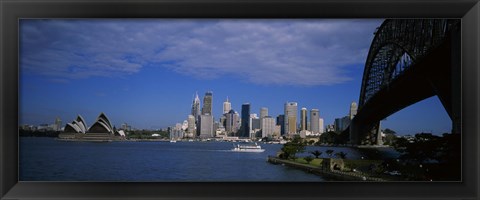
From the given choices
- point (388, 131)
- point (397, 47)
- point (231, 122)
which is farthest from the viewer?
point (397, 47)

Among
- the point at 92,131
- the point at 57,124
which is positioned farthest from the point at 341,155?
the point at 57,124

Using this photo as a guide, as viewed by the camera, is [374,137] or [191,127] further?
[374,137]

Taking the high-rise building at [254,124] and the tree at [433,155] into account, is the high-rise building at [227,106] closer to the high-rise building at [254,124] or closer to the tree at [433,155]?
the high-rise building at [254,124]

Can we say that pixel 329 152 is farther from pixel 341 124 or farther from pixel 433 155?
pixel 433 155

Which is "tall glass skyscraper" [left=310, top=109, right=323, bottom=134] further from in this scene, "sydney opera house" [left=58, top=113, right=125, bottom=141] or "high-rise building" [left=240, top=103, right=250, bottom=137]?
"sydney opera house" [left=58, top=113, right=125, bottom=141]

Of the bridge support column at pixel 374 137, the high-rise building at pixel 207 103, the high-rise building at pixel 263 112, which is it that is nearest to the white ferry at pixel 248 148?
the high-rise building at pixel 263 112

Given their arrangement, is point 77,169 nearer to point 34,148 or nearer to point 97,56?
point 34,148
